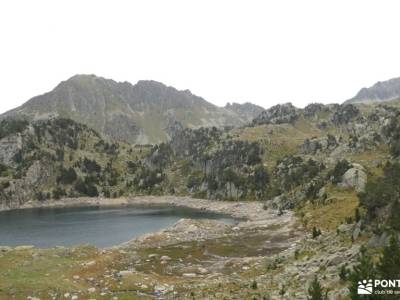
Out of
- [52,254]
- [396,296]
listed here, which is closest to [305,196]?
[52,254]

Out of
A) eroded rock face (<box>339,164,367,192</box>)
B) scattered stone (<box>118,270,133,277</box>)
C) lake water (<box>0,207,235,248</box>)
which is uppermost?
eroded rock face (<box>339,164,367,192</box>)

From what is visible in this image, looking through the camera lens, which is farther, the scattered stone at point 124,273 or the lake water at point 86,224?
the lake water at point 86,224

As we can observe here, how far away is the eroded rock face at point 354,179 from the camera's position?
389ft

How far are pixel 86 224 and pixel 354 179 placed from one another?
278 feet

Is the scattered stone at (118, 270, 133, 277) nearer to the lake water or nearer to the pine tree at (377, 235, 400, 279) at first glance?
the pine tree at (377, 235, 400, 279)

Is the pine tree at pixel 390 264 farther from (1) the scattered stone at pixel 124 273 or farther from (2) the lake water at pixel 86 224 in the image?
(2) the lake water at pixel 86 224

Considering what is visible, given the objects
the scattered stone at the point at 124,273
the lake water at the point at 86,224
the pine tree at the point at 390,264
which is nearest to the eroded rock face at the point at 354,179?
the lake water at the point at 86,224

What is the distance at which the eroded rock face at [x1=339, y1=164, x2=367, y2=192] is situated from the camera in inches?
4673

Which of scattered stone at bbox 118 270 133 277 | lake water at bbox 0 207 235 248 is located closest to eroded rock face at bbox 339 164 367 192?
lake water at bbox 0 207 235 248

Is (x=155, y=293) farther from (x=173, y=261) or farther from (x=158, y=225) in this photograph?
(x=158, y=225)

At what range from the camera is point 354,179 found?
394 feet

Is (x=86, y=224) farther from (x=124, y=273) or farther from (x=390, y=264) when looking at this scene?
(x=390, y=264)

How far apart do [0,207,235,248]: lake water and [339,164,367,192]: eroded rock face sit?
35360 millimetres

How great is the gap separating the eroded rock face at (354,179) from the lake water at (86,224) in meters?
35.4
